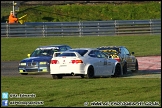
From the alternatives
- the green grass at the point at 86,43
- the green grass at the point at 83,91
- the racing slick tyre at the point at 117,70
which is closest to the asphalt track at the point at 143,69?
the racing slick tyre at the point at 117,70

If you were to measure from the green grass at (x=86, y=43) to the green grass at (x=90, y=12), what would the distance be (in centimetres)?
891

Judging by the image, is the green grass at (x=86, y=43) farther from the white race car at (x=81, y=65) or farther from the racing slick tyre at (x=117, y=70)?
the white race car at (x=81, y=65)

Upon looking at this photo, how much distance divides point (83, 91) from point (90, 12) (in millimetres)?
42562

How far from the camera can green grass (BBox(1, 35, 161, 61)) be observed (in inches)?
1707

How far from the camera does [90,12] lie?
195ft

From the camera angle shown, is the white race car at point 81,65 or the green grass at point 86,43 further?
the green grass at point 86,43

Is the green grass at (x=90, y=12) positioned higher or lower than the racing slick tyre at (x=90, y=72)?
higher

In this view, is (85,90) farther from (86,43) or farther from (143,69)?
(86,43)

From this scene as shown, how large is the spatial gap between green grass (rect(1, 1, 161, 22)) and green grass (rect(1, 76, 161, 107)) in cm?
3752

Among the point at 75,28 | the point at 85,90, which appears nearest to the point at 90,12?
the point at 75,28

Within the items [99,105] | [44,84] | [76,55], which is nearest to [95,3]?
[76,55]

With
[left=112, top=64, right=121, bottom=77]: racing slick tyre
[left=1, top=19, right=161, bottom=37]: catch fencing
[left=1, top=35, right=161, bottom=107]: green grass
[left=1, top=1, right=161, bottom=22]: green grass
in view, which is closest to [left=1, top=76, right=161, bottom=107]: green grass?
[left=1, top=35, right=161, bottom=107]: green grass

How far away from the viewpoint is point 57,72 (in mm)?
24062

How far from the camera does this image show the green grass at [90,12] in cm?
5847
